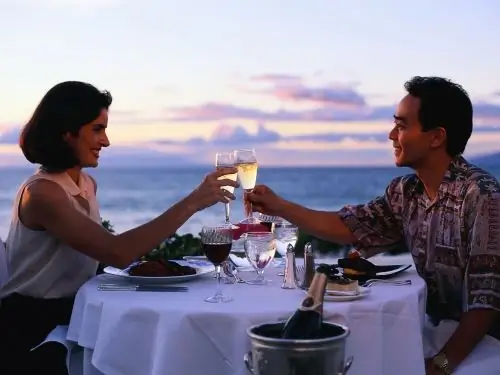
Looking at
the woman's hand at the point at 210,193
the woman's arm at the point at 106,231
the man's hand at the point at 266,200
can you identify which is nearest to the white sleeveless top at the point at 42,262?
the woman's arm at the point at 106,231

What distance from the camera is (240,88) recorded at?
22.5 metres

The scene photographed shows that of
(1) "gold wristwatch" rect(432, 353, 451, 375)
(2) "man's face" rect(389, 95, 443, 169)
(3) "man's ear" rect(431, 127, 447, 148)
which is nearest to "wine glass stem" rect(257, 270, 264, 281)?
(1) "gold wristwatch" rect(432, 353, 451, 375)

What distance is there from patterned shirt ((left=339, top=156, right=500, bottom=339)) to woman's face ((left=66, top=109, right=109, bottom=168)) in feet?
3.71

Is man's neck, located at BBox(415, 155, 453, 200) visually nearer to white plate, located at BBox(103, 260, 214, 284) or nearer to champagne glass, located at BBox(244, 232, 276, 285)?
champagne glass, located at BBox(244, 232, 276, 285)

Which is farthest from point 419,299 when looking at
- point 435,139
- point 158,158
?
point 158,158

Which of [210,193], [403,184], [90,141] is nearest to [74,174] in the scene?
[90,141]

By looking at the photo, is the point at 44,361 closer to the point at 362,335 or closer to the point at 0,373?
the point at 0,373

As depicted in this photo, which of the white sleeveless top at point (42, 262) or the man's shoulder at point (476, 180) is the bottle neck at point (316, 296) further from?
the white sleeveless top at point (42, 262)

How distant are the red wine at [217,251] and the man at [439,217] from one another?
905 millimetres

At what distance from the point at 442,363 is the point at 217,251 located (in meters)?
0.97

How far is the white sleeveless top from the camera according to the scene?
313 centimetres

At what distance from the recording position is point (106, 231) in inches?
118

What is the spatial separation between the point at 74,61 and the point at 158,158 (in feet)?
47.1

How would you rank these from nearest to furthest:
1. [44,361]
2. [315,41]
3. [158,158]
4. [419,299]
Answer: [419,299] → [44,361] → [315,41] → [158,158]
